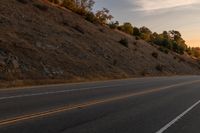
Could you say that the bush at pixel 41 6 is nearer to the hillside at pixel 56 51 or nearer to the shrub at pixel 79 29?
the hillside at pixel 56 51

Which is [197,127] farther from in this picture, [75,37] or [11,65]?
[75,37]

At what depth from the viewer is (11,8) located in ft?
164

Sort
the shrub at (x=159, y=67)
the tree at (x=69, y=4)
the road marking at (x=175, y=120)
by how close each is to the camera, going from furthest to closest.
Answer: the tree at (x=69, y=4) → the shrub at (x=159, y=67) → the road marking at (x=175, y=120)

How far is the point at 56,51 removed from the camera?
146 feet

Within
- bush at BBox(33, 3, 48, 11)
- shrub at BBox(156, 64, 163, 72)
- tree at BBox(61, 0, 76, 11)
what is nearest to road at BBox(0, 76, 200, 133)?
bush at BBox(33, 3, 48, 11)

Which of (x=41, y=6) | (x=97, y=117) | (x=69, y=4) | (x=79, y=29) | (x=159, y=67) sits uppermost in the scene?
(x=69, y=4)

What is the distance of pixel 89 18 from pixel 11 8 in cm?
2412

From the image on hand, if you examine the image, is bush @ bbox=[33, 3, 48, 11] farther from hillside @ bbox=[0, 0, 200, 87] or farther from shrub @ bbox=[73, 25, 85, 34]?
shrub @ bbox=[73, 25, 85, 34]

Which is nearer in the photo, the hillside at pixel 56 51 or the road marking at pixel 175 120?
the road marking at pixel 175 120

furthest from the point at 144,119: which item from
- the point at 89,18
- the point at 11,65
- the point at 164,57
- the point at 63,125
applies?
the point at 164,57

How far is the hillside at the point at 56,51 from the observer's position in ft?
116

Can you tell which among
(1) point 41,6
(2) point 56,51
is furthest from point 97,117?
(1) point 41,6

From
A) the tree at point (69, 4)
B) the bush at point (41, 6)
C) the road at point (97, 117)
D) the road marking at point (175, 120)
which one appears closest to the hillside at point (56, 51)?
the bush at point (41, 6)

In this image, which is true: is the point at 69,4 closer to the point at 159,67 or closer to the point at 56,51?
the point at 159,67
